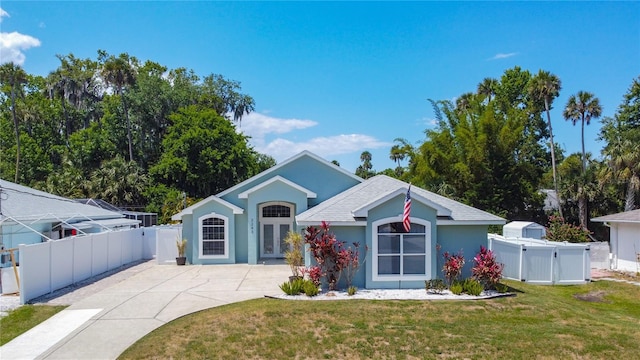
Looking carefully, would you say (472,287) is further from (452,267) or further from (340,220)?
(340,220)

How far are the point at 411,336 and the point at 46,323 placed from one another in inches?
355

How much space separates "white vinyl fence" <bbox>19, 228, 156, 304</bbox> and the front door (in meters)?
6.75

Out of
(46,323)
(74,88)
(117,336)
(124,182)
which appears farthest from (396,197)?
(74,88)

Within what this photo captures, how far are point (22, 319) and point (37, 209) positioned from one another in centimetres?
1084

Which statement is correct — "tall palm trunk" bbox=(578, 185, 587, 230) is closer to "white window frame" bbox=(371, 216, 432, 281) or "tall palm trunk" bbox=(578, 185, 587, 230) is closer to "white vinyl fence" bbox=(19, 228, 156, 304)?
"white window frame" bbox=(371, 216, 432, 281)

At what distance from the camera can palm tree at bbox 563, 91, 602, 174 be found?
4112 centimetres

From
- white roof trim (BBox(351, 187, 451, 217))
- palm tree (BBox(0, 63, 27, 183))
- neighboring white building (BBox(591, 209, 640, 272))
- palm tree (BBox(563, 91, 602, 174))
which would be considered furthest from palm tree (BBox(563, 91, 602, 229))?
palm tree (BBox(0, 63, 27, 183))

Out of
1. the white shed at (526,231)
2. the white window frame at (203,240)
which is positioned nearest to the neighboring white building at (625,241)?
the white shed at (526,231)

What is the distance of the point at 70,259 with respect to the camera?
51.6 ft

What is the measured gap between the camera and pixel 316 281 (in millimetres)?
13914

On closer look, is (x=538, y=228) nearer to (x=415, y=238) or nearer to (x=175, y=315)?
(x=415, y=238)

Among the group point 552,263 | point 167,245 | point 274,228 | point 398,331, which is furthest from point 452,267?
point 167,245

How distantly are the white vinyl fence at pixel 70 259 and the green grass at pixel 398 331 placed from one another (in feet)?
18.5

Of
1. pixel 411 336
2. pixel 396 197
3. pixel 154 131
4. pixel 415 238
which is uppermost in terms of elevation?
pixel 154 131
